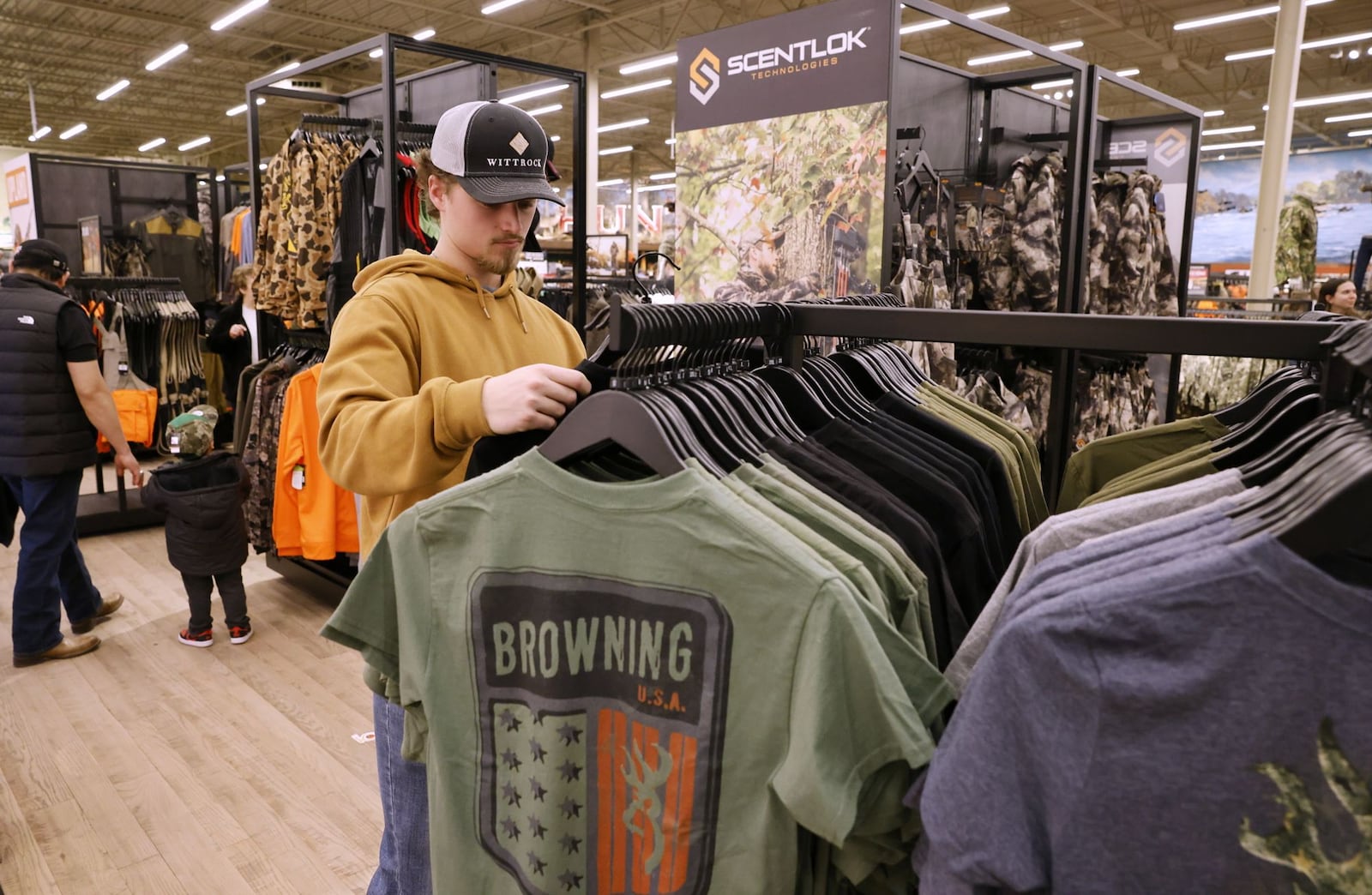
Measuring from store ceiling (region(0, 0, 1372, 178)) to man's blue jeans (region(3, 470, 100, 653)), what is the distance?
11145mm

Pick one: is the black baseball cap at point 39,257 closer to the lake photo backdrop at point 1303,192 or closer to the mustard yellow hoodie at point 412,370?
the mustard yellow hoodie at point 412,370

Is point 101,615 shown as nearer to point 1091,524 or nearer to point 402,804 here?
point 402,804

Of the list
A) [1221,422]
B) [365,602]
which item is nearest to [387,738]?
[365,602]

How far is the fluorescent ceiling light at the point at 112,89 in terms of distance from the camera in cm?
1766

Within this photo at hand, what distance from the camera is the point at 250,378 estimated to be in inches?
195

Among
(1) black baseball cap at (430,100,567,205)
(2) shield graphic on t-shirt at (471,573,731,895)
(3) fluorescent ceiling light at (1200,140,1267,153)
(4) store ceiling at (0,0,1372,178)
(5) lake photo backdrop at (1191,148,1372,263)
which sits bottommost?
(2) shield graphic on t-shirt at (471,573,731,895)

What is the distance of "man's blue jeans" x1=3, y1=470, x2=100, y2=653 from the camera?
13.0 feet

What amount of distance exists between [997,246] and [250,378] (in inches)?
156

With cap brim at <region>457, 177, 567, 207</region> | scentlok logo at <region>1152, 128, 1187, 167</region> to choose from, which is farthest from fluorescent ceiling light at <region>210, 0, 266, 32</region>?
cap brim at <region>457, 177, 567, 207</region>

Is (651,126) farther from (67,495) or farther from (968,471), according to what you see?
(968,471)

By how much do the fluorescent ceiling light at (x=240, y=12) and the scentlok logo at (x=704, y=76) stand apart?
10298mm

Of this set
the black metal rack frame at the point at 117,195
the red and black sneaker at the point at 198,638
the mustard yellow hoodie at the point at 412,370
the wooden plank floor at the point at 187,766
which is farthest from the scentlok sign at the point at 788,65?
the black metal rack frame at the point at 117,195

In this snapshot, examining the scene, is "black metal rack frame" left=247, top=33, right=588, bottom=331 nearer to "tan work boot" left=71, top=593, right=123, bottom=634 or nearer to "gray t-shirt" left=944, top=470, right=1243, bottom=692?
"tan work boot" left=71, top=593, right=123, bottom=634

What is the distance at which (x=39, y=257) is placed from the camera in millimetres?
4105
